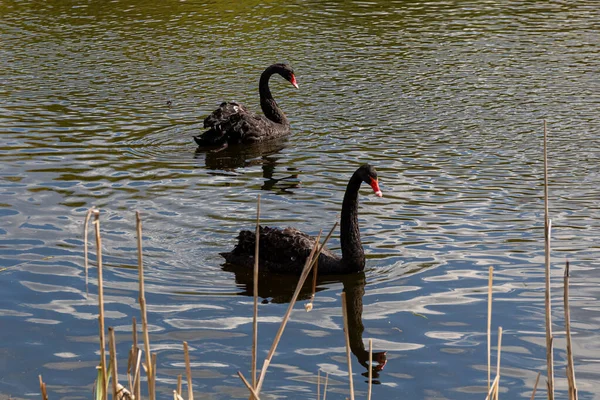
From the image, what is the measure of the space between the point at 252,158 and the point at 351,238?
508 centimetres

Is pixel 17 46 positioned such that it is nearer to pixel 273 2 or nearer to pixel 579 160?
pixel 273 2

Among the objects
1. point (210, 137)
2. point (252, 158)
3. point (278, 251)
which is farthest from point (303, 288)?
point (210, 137)

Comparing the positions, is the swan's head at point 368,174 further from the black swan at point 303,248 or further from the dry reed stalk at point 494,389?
the dry reed stalk at point 494,389

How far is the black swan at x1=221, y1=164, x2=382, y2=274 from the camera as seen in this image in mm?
9445

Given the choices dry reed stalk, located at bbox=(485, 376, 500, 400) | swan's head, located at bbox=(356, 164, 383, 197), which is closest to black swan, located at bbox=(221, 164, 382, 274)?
swan's head, located at bbox=(356, 164, 383, 197)

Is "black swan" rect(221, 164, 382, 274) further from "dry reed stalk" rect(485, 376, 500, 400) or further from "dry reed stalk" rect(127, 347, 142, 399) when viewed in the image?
"dry reed stalk" rect(127, 347, 142, 399)

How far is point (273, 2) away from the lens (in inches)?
955

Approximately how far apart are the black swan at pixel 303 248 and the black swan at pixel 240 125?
5027mm

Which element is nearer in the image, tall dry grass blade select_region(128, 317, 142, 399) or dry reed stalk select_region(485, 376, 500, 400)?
tall dry grass blade select_region(128, 317, 142, 399)

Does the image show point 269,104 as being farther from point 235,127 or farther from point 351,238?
point 351,238

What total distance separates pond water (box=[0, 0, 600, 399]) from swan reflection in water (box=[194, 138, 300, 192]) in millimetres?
60

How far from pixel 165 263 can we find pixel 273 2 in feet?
51.0

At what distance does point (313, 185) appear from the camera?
12250 millimetres

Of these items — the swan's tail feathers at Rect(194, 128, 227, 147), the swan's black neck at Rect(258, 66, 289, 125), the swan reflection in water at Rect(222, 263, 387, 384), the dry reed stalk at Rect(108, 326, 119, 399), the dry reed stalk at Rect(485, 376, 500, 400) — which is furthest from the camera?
Result: the swan's black neck at Rect(258, 66, 289, 125)
